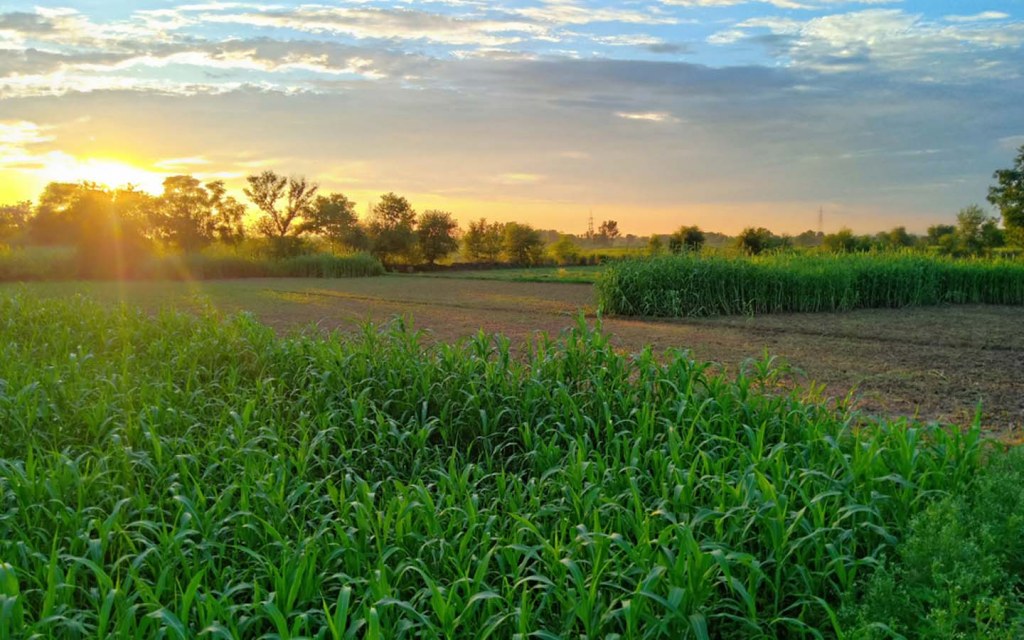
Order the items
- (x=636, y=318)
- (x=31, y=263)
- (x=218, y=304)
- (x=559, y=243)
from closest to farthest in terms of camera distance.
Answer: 1. (x=636, y=318)
2. (x=218, y=304)
3. (x=31, y=263)
4. (x=559, y=243)

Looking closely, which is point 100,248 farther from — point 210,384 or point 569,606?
point 569,606

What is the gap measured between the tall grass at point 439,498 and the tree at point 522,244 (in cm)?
2902

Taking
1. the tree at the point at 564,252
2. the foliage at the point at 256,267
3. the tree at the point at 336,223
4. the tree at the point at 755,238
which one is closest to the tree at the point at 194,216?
the tree at the point at 336,223

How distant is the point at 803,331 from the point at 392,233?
26164mm

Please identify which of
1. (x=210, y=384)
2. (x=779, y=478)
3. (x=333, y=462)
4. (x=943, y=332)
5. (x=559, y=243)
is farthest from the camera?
(x=559, y=243)

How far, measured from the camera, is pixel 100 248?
22.0 meters

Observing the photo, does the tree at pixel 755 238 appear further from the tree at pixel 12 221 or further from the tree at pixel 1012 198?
the tree at pixel 12 221

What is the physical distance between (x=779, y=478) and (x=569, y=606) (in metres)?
1.24

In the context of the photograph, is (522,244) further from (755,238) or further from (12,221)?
(12,221)

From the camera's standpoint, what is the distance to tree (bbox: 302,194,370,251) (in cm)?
3481

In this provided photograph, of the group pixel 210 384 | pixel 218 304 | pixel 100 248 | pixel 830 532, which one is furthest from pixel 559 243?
pixel 830 532

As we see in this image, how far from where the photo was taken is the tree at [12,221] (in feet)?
107

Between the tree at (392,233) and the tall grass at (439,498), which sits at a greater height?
the tree at (392,233)

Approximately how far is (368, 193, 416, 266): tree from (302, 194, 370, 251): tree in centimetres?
52
